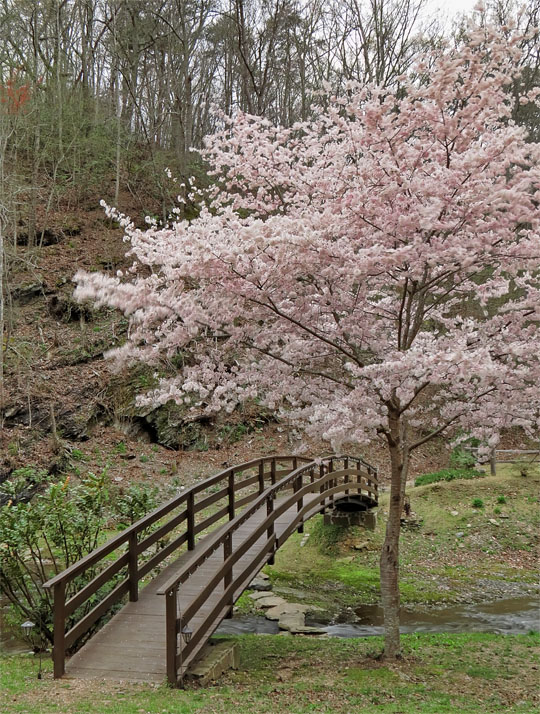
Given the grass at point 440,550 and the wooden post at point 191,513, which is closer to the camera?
the wooden post at point 191,513

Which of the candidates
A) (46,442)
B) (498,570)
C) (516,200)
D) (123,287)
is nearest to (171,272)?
A: (123,287)

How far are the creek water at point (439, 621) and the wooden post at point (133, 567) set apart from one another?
311cm

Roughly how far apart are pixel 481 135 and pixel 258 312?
3.63m

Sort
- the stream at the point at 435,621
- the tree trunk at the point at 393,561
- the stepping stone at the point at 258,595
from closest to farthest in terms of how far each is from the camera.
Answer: the tree trunk at the point at 393,561
the stream at the point at 435,621
the stepping stone at the point at 258,595

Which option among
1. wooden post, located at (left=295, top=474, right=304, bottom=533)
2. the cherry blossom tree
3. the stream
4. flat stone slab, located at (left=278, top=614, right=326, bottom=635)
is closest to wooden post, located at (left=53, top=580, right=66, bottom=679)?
the cherry blossom tree

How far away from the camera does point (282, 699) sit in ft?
19.9

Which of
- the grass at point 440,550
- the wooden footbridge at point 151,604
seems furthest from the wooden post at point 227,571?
the grass at point 440,550

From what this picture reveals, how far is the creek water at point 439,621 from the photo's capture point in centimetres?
1004

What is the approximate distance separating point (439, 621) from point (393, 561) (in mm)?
3081

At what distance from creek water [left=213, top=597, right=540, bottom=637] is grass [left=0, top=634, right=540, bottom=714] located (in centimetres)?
70

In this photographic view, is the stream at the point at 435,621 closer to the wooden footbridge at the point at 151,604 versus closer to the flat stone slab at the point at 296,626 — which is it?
the flat stone slab at the point at 296,626

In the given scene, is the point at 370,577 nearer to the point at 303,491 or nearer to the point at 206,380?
the point at 303,491

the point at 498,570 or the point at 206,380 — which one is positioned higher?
the point at 206,380

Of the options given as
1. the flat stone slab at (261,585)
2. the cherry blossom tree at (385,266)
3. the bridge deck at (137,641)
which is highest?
the cherry blossom tree at (385,266)
